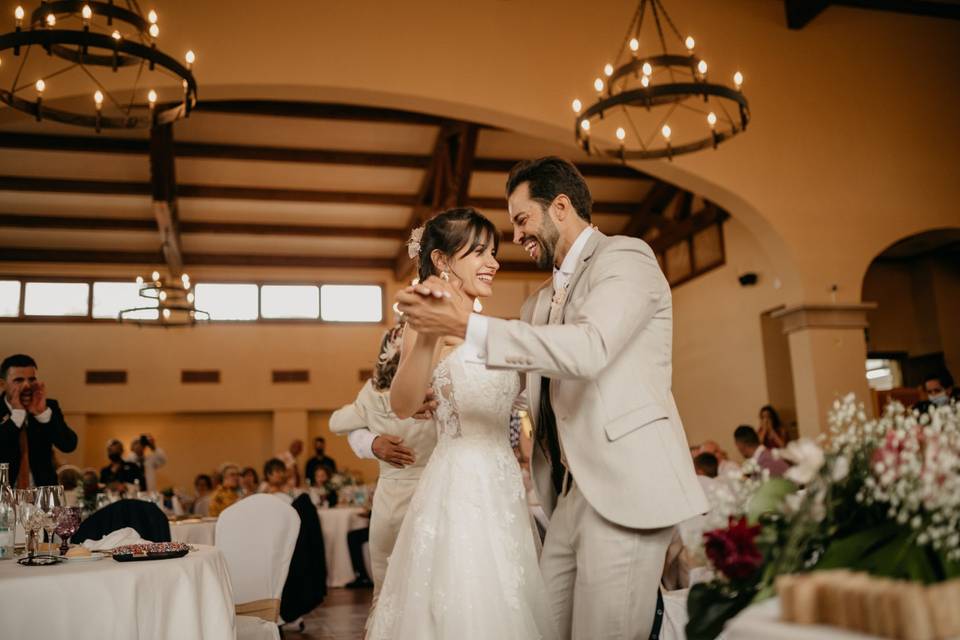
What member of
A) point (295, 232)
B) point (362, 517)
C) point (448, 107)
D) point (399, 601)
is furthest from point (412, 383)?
point (295, 232)

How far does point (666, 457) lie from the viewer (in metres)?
1.99

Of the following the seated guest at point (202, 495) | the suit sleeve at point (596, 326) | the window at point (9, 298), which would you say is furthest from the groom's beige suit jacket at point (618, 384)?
the window at point (9, 298)

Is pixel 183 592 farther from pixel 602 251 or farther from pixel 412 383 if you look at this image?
pixel 602 251

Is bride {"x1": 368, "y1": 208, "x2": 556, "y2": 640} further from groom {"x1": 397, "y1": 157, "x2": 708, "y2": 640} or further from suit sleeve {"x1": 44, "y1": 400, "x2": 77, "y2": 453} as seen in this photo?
suit sleeve {"x1": 44, "y1": 400, "x2": 77, "y2": 453}

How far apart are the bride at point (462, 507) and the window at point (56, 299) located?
1392 cm

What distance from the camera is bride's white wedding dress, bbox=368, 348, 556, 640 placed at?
84.3 inches

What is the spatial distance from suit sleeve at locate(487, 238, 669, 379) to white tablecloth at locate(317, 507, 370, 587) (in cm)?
681

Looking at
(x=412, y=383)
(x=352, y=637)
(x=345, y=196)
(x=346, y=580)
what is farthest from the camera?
(x=345, y=196)

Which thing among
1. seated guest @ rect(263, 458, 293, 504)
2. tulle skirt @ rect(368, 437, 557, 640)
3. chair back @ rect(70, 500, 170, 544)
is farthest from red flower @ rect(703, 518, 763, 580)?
seated guest @ rect(263, 458, 293, 504)

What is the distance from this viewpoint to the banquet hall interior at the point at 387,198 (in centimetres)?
729

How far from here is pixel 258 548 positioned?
13.7 ft

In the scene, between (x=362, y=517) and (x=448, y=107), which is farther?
(x=362, y=517)

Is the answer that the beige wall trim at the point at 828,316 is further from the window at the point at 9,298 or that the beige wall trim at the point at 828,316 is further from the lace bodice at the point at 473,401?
the window at the point at 9,298

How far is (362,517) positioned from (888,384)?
826 centimetres
